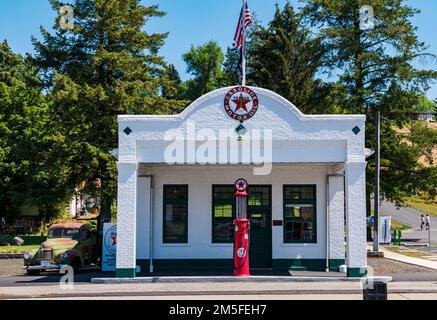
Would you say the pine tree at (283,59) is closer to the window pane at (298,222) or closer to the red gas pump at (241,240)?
the window pane at (298,222)

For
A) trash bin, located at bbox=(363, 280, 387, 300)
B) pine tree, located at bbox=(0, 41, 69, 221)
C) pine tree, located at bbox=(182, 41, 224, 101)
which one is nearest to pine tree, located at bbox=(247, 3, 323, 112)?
pine tree, located at bbox=(0, 41, 69, 221)

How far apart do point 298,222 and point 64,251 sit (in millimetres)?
8660

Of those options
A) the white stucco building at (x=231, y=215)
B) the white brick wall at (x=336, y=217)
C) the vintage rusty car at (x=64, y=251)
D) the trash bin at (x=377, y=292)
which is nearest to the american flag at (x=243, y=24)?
the white stucco building at (x=231, y=215)

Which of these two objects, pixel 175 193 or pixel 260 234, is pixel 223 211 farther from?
pixel 175 193

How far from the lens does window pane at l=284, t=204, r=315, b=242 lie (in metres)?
21.8

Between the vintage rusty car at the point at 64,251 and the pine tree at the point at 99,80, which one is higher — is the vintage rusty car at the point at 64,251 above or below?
below

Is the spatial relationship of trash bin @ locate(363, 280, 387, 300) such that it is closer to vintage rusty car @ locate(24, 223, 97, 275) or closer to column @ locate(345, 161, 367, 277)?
column @ locate(345, 161, 367, 277)

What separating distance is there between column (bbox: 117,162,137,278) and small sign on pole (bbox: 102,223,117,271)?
3046 millimetres

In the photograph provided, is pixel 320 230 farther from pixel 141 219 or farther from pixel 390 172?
pixel 390 172

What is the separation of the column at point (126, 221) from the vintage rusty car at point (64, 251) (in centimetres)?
435

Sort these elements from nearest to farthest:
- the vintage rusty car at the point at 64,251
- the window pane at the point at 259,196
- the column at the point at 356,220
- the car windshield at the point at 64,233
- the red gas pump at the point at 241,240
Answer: the column at the point at 356,220 → the red gas pump at the point at 241,240 → the window pane at the point at 259,196 → the vintage rusty car at the point at 64,251 → the car windshield at the point at 64,233

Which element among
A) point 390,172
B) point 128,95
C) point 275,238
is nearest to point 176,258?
point 275,238

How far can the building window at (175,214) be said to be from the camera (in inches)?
854

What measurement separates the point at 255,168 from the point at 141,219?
14.5 feet
